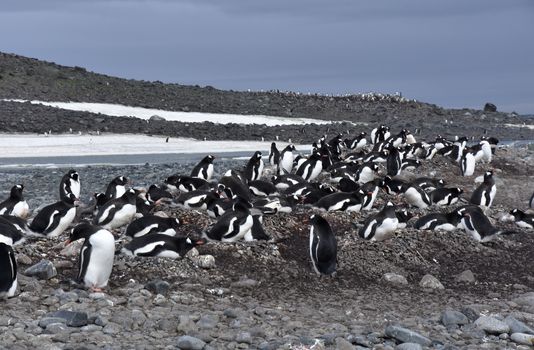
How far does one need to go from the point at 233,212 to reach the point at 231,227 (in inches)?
Answer: 7.2

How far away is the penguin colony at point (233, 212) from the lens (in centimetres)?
851

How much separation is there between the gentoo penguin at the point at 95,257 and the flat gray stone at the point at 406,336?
257cm

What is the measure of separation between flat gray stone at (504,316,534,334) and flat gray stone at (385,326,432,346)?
96 cm

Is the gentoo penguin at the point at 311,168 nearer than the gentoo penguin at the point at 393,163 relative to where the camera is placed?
Yes

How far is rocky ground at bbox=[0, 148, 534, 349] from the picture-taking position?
21.9 feet

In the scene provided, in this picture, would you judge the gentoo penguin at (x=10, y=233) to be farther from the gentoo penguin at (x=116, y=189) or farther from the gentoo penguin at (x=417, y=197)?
the gentoo penguin at (x=417, y=197)

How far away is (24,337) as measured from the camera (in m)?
6.27

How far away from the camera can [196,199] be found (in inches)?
449

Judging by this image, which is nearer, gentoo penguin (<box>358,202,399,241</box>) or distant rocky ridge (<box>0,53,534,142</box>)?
gentoo penguin (<box>358,202,399,241</box>)

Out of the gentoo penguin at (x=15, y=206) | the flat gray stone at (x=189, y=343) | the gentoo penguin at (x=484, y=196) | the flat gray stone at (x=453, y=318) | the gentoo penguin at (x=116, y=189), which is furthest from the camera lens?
the gentoo penguin at (x=484, y=196)

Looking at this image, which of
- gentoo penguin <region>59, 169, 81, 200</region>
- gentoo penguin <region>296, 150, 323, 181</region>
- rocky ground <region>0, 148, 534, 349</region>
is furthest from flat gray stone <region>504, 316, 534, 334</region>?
gentoo penguin <region>296, 150, 323, 181</region>

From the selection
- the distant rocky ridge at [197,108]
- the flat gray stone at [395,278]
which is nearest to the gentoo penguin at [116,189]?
the flat gray stone at [395,278]

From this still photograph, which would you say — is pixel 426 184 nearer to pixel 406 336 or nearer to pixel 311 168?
pixel 311 168

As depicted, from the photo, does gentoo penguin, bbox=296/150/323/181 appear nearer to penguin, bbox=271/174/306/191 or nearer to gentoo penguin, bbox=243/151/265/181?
gentoo penguin, bbox=243/151/265/181
